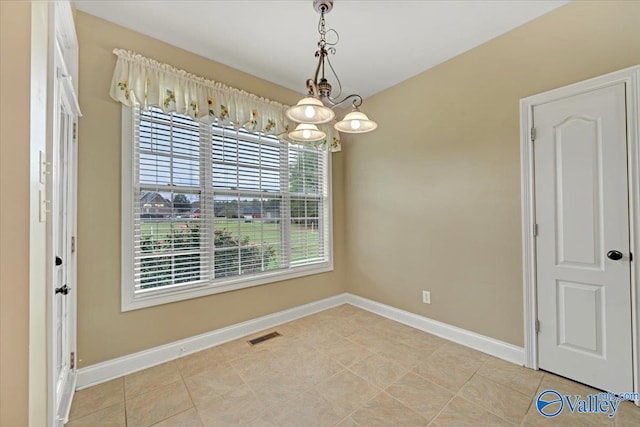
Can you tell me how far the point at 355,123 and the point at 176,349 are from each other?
2.48 metres

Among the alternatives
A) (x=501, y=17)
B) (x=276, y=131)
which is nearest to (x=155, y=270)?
(x=276, y=131)

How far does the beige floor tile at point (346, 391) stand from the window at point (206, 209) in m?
1.32

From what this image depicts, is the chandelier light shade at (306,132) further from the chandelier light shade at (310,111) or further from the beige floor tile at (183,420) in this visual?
the beige floor tile at (183,420)

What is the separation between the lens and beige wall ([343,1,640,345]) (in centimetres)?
203

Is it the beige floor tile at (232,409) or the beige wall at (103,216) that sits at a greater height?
the beige wall at (103,216)

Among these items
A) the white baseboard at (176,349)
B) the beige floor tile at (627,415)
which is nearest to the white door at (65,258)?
the white baseboard at (176,349)

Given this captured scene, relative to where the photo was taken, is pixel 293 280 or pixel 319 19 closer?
pixel 319 19

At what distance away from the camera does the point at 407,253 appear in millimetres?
3135

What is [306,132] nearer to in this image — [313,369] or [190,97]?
[190,97]

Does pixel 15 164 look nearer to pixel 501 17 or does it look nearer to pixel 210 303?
pixel 210 303

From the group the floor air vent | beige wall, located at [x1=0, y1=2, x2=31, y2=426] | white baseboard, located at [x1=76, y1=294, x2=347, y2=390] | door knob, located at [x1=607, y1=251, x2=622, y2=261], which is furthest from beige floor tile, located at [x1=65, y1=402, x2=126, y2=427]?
door knob, located at [x1=607, y1=251, x2=622, y2=261]

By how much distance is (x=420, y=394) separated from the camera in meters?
1.92

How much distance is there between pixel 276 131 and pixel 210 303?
1970 millimetres

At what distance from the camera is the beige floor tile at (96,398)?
1778mm
